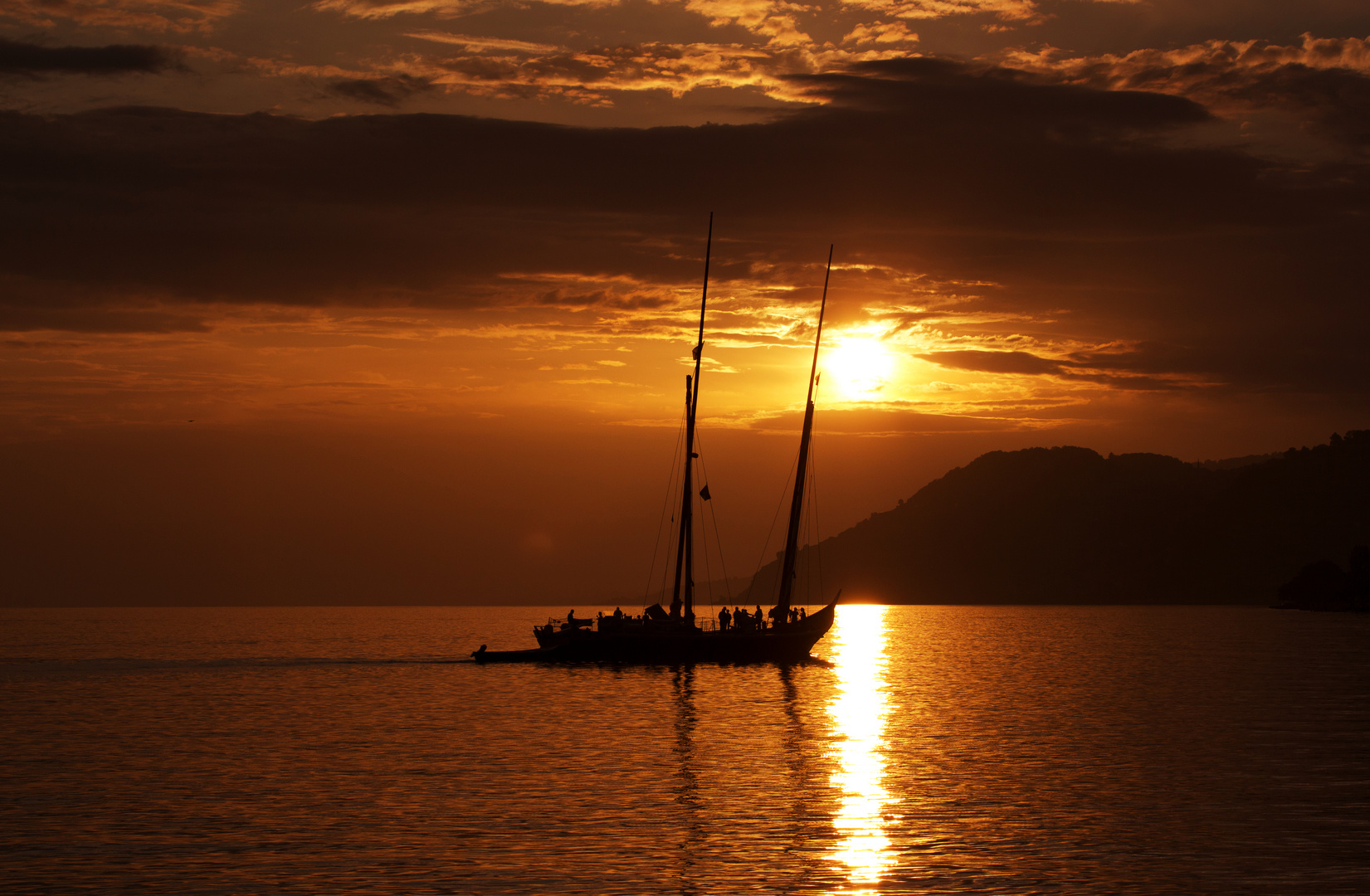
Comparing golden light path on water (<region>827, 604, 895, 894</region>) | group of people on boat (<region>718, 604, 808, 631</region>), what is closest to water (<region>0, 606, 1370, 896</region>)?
golden light path on water (<region>827, 604, 895, 894</region>)

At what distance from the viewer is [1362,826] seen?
3788cm

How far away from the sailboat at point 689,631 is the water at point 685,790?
38.3 ft

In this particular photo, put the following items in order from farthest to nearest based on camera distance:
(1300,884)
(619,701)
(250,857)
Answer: (619,701) → (250,857) → (1300,884)

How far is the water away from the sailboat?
459 inches

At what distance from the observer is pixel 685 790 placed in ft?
149

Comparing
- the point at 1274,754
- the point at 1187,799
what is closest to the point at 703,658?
the point at 1274,754

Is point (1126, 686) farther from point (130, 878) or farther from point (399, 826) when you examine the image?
point (130, 878)

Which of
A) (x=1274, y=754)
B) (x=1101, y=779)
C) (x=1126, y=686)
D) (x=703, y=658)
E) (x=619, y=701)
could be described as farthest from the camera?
(x=703, y=658)

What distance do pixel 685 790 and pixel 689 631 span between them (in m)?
62.5

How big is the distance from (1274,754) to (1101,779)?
1172 centimetres

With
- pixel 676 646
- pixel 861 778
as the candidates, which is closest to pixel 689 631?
pixel 676 646

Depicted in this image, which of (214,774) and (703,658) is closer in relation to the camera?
(214,774)

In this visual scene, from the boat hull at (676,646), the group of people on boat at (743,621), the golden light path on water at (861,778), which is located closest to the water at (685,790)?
the golden light path on water at (861,778)

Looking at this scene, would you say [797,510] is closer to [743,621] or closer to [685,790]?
[743,621]
